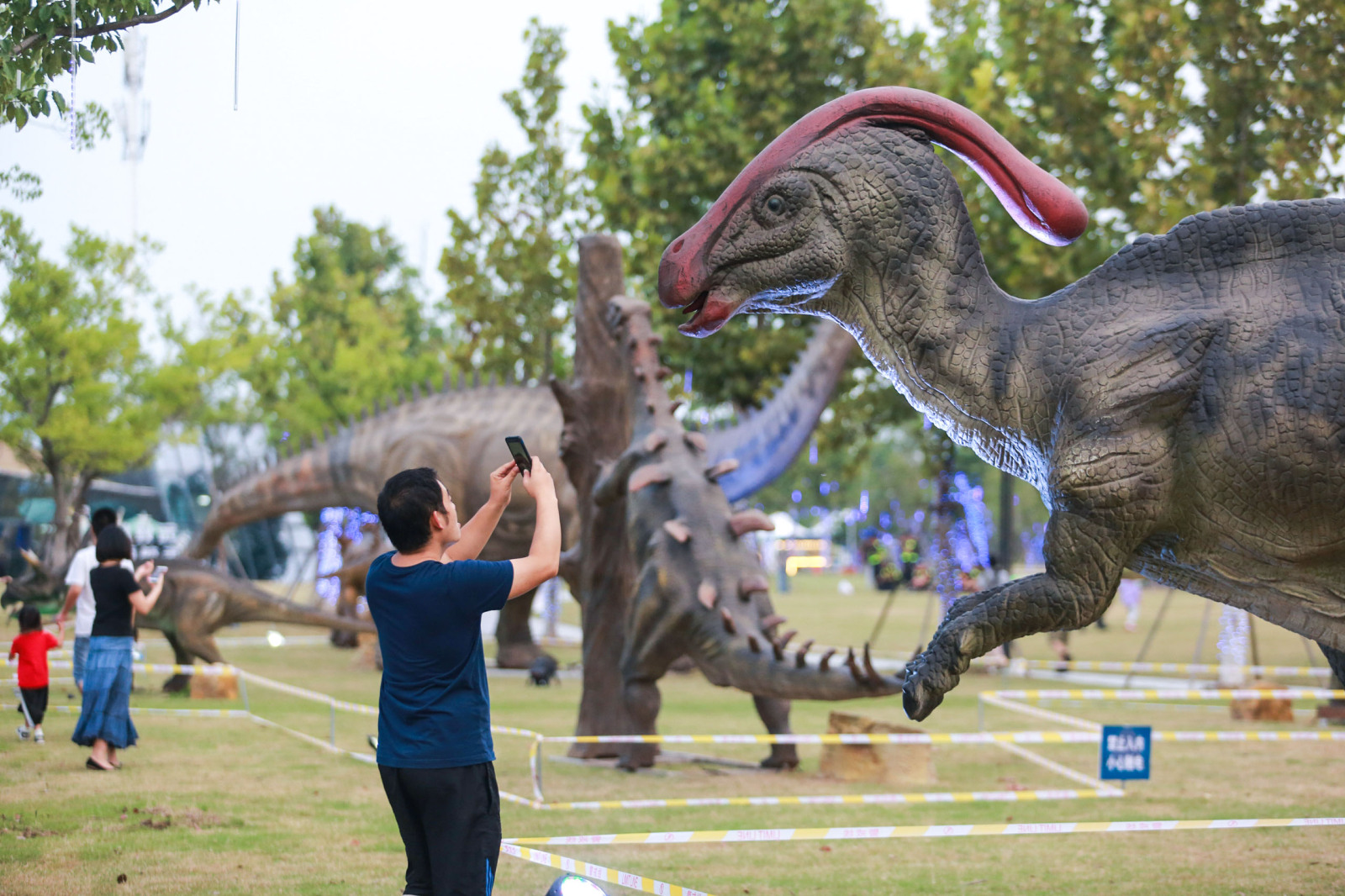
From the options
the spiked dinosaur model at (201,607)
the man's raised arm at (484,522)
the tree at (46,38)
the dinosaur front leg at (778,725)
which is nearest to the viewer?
the man's raised arm at (484,522)

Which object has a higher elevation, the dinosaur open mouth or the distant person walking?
the dinosaur open mouth

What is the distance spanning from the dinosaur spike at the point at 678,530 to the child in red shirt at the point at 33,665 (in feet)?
12.1

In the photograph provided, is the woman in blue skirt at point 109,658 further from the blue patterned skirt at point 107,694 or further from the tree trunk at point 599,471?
the tree trunk at point 599,471

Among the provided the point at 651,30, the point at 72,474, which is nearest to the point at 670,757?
the point at 651,30

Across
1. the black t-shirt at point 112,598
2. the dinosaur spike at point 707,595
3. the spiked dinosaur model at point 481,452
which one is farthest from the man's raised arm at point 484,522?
the spiked dinosaur model at point 481,452

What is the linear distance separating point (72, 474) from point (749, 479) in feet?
42.0

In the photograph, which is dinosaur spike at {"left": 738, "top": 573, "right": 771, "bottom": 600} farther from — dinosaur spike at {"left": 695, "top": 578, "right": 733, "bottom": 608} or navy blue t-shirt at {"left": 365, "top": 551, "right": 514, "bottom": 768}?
navy blue t-shirt at {"left": 365, "top": 551, "right": 514, "bottom": 768}

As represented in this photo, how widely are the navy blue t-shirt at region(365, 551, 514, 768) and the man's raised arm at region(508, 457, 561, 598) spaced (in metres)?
0.04

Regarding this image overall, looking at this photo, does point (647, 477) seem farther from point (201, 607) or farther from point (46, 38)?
point (201, 607)

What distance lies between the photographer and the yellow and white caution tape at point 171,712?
28.8 ft

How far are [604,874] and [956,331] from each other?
226 cm

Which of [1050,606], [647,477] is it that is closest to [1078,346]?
[1050,606]

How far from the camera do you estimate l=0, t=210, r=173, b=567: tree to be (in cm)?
1475

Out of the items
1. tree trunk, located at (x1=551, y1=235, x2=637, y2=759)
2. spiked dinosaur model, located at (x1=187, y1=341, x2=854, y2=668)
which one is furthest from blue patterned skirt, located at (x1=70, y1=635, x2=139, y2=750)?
spiked dinosaur model, located at (x1=187, y1=341, x2=854, y2=668)
